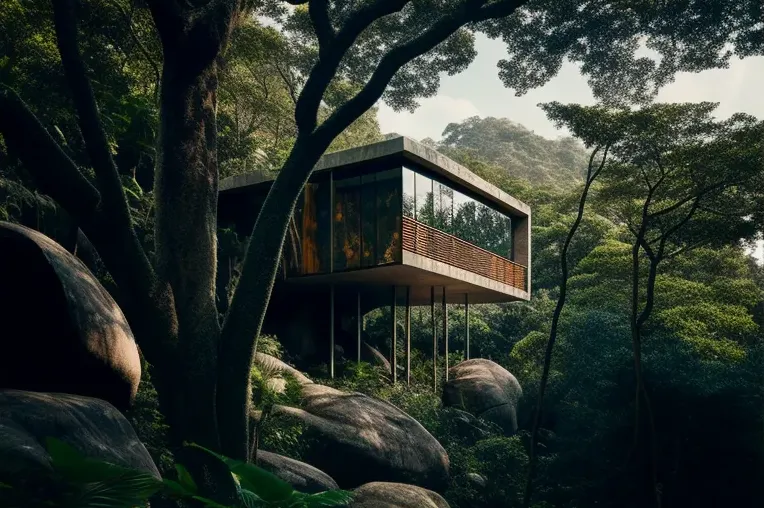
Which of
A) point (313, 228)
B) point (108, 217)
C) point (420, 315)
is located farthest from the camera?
point (420, 315)

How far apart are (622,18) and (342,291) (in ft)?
39.9

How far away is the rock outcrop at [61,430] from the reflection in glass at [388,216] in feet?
38.8

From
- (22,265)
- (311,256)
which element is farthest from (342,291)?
(22,265)

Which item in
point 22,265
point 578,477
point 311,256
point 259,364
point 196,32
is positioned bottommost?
point 578,477

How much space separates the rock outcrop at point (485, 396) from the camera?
2145 centimetres

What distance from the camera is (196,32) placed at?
9.62m

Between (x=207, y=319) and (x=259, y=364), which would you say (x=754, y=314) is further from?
(x=207, y=319)

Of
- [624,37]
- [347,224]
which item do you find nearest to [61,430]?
[624,37]

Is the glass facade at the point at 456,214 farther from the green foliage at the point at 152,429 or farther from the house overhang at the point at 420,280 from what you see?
the green foliage at the point at 152,429

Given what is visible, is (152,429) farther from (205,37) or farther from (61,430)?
(205,37)

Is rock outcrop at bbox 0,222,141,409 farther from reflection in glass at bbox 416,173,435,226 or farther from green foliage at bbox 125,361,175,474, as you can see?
reflection in glass at bbox 416,173,435,226

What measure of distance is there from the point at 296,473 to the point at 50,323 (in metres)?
4.73

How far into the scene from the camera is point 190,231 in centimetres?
972

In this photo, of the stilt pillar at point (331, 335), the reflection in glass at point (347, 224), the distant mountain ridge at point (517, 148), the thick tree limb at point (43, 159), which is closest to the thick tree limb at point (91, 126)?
the thick tree limb at point (43, 159)
